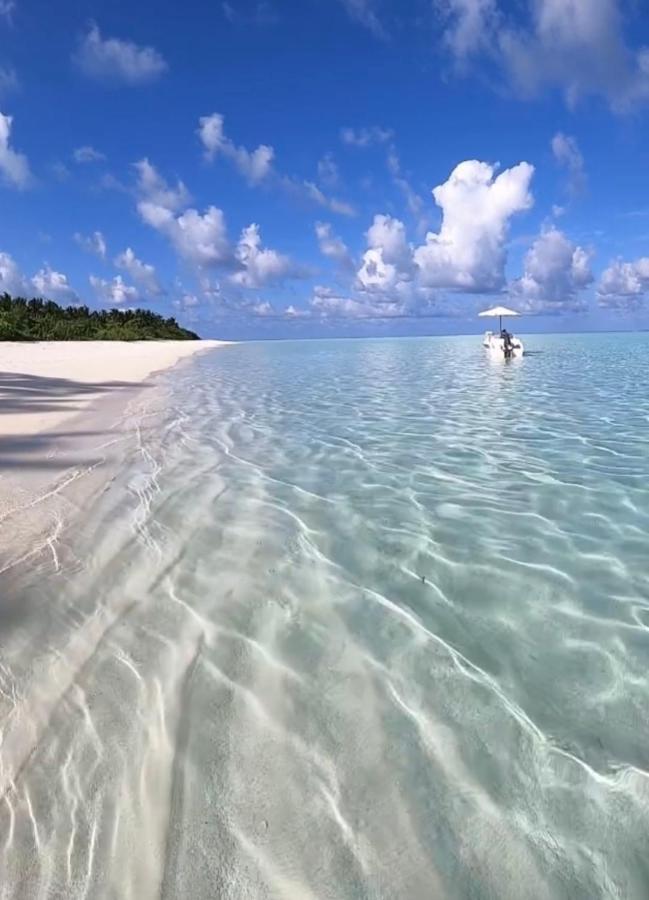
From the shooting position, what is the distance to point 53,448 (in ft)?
27.4

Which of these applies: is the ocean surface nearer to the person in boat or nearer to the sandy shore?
the sandy shore

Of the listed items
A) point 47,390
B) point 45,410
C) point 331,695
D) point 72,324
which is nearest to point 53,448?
point 45,410

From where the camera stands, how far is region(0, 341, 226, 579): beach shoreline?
16.6ft

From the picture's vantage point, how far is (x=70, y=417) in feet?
36.8

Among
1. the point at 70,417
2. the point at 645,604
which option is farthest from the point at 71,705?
the point at 70,417

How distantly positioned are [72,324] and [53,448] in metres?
59.2

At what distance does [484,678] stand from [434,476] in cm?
419

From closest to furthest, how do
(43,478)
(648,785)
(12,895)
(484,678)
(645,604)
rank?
(12,895) → (648,785) → (484,678) → (645,604) → (43,478)

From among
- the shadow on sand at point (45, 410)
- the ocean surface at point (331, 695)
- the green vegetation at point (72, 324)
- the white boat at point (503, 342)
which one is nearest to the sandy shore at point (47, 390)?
the shadow on sand at point (45, 410)

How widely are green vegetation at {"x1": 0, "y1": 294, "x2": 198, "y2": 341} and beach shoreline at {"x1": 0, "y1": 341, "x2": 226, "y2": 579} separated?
3484cm

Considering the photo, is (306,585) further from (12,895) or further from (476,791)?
(12,895)

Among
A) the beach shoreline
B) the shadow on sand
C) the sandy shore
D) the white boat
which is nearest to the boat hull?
the white boat

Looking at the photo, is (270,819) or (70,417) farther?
(70,417)

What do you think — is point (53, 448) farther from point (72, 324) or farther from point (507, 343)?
point (72, 324)
